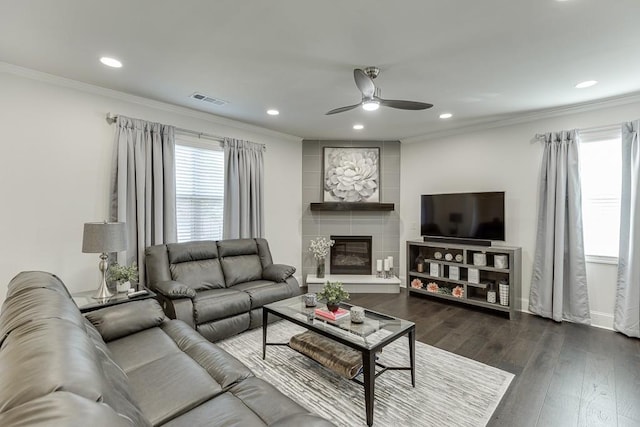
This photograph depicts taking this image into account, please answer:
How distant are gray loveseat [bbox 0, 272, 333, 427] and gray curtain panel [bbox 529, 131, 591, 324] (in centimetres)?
383

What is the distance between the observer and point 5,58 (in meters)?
2.59

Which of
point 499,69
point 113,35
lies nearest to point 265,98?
point 113,35

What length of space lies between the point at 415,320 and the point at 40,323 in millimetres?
3645

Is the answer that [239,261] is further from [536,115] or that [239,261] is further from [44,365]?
[536,115]

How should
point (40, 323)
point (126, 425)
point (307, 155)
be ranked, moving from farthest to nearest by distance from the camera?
point (307, 155) → point (40, 323) → point (126, 425)

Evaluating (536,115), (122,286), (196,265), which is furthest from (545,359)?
(122,286)

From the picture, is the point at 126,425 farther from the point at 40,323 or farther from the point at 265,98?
the point at 265,98

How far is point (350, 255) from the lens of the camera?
5520mm

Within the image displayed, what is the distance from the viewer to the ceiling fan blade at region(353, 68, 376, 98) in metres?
2.38

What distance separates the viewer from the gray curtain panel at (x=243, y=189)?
4336mm

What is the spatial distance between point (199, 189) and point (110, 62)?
184 centimetres

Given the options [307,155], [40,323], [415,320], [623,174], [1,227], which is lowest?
[415,320]

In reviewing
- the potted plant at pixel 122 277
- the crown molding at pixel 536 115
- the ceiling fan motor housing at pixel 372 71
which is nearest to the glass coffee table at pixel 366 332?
the potted plant at pixel 122 277

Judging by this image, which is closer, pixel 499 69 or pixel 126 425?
pixel 126 425
